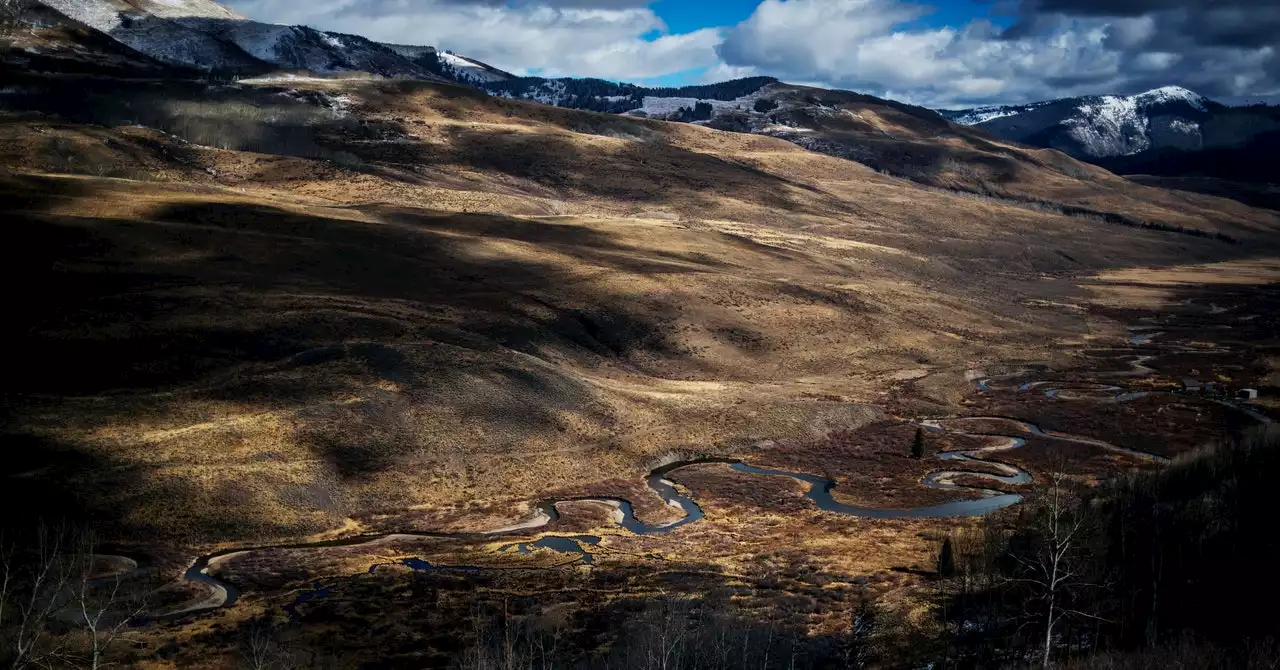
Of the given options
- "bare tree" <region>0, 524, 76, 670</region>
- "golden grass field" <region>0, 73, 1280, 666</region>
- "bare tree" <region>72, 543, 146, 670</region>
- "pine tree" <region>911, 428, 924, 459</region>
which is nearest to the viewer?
"bare tree" <region>0, 524, 76, 670</region>

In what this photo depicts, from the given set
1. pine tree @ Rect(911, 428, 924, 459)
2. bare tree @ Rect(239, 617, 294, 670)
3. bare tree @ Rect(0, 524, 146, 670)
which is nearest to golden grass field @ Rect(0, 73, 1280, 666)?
pine tree @ Rect(911, 428, 924, 459)

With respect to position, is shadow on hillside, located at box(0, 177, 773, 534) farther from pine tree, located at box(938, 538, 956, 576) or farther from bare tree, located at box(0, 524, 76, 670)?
pine tree, located at box(938, 538, 956, 576)

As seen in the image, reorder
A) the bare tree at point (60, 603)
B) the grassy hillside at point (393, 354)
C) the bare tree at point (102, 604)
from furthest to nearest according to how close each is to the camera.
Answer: the grassy hillside at point (393, 354) → the bare tree at point (102, 604) → the bare tree at point (60, 603)

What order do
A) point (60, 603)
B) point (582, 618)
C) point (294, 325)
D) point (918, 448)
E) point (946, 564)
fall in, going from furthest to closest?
point (294, 325) < point (918, 448) < point (946, 564) < point (582, 618) < point (60, 603)

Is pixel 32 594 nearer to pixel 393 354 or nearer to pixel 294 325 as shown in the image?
pixel 393 354

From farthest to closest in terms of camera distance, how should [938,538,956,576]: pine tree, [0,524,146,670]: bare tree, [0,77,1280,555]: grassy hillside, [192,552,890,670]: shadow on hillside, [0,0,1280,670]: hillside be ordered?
[0,77,1280,555]: grassy hillside < [938,538,956,576]: pine tree < [0,0,1280,670]: hillside < [192,552,890,670]: shadow on hillside < [0,524,146,670]: bare tree

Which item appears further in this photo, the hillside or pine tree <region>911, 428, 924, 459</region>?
pine tree <region>911, 428, 924, 459</region>


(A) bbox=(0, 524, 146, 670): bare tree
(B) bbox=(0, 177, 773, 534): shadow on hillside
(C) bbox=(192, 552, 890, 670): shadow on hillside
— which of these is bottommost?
(C) bbox=(192, 552, 890, 670): shadow on hillside

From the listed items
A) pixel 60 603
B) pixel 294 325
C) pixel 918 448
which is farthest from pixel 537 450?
pixel 60 603

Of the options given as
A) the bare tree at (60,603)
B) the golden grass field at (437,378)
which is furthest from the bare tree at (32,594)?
the golden grass field at (437,378)

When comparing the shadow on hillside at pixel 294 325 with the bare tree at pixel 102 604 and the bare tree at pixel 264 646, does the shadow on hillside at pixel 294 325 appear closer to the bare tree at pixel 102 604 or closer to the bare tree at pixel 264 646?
the bare tree at pixel 102 604

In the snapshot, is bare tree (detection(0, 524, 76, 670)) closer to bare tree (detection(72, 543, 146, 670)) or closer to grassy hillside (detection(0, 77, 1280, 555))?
bare tree (detection(72, 543, 146, 670))

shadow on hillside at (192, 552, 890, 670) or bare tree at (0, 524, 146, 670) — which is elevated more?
bare tree at (0, 524, 146, 670)
